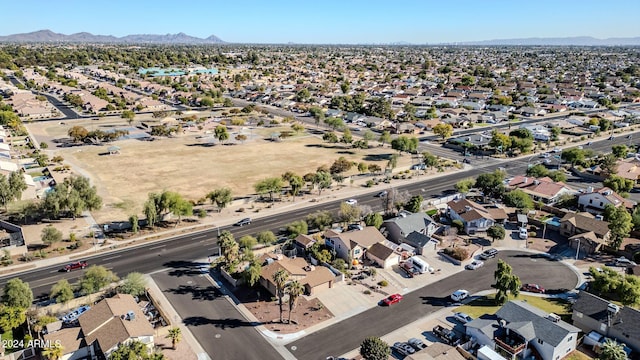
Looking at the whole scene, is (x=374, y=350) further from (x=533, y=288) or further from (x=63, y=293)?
(x=63, y=293)

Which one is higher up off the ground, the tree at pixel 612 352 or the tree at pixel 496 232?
the tree at pixel 612 352

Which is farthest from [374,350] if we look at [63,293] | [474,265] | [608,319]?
[63,293]

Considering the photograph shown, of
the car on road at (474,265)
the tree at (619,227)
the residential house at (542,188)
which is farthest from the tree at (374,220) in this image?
the residential house at (542,188)

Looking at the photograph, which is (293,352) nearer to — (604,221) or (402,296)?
(402,296)

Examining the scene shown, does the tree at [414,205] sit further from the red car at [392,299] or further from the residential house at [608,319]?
the residential house at [608,319]

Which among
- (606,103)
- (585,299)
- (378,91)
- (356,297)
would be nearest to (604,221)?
(585,299)
